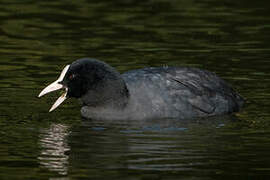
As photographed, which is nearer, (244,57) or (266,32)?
(244,57)

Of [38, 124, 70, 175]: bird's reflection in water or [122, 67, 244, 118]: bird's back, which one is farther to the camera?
[122, 67, 244, 118]: bird's back

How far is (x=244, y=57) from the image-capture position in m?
17.7

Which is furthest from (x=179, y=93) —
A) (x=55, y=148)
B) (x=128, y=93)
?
(x=55, y=148)

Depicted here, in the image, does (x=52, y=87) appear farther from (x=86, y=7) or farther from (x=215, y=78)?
(x=86, y=7)

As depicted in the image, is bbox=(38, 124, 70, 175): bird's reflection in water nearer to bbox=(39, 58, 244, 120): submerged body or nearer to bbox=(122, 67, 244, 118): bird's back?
bbox=(39, 58, 244, 120): submerged body

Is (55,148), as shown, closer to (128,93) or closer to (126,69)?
(128,93)

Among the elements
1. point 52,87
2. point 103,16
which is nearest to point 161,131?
point 52,87

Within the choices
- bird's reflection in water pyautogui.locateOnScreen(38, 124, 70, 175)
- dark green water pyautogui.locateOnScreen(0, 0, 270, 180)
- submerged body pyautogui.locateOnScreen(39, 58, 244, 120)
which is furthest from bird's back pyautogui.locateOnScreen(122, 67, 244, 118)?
Result: bird's reflection in water pyautogui.locateOnScreen(38, 124, 70, 175)

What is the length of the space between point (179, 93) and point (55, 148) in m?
2.60

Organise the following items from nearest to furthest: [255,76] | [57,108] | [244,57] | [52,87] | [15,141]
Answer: [15,141] → [52,87] → [57,108] → [255,76] → [244,57]

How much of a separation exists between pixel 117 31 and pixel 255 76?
5.05m

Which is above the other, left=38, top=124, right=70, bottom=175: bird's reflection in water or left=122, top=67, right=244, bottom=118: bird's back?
left=122, top=67, right=244, bottom=118: bird's back

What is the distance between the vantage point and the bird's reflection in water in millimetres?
10938

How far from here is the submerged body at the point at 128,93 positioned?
13.5 m
